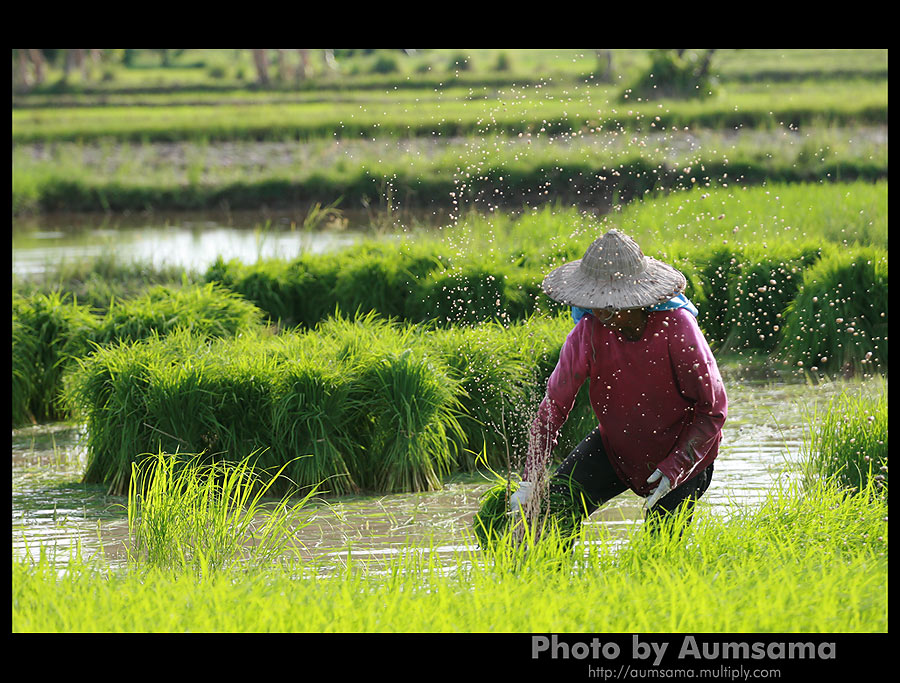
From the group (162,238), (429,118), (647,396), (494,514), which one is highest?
(429,118)

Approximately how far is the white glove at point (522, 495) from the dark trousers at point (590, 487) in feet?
0.54

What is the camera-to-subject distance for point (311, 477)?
6.06 metres

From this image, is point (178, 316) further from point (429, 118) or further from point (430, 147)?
point (429, 118)

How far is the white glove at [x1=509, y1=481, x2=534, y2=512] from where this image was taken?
165 inches

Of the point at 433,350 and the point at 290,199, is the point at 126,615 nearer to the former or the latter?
the point at 433,350

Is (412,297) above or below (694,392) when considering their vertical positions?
above

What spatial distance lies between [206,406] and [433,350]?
4.38ft

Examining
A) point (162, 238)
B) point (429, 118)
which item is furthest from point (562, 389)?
point (429, 118)

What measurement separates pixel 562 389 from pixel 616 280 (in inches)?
18.1

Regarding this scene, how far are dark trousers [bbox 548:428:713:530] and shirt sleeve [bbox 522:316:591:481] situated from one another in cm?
13

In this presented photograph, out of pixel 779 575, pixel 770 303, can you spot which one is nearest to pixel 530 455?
pixel 779 575

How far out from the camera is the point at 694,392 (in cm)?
414
